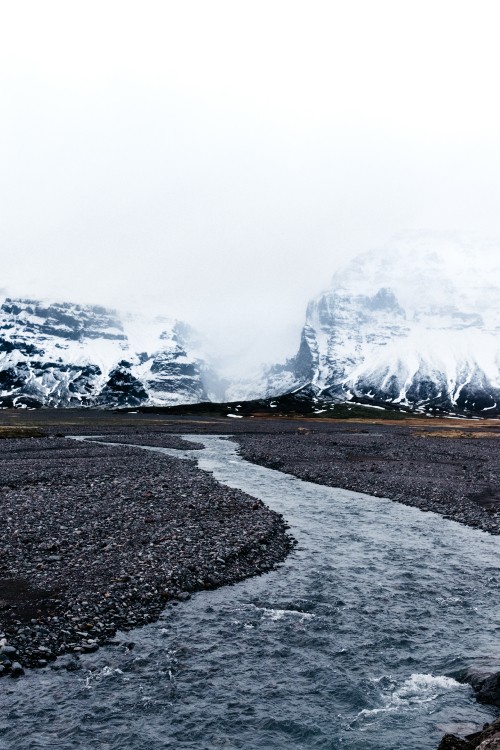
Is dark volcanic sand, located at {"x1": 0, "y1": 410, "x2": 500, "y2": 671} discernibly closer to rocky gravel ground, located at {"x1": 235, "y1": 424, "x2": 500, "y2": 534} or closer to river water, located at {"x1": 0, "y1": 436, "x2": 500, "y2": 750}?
rocky gravel ground, located at {"x1": 235, "y1": 424, "x2": 500, "y2": 534}

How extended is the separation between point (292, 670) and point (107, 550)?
493 inches

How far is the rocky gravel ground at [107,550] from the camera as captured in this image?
19.1 m

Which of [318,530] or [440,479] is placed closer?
[318,530]

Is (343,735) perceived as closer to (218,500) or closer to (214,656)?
(214,656)

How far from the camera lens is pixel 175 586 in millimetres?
23422

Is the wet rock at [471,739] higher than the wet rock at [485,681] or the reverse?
higher

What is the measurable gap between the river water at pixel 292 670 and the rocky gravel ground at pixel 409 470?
1498 cm

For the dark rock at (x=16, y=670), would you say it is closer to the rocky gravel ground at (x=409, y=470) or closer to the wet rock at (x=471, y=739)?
the wet rock at (x=471, y=739)

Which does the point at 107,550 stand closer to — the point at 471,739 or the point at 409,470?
the point at 471,739

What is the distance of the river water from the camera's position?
1433 cm

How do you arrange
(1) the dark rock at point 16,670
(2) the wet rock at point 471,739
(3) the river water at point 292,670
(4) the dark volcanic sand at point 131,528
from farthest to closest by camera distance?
(4) the dark volcanic sand at point 131,528 → (1) the dark rock at point 16,670 → (3) the river water at point 292,670 → (2) the wet rock at point 471,739

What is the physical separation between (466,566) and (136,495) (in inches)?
905

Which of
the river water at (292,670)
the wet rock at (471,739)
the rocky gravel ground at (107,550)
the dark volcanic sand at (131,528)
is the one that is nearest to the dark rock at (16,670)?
the rocky gravel ground at (107,550)

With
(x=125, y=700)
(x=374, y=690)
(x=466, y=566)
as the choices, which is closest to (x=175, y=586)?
(x=125, y=700)
